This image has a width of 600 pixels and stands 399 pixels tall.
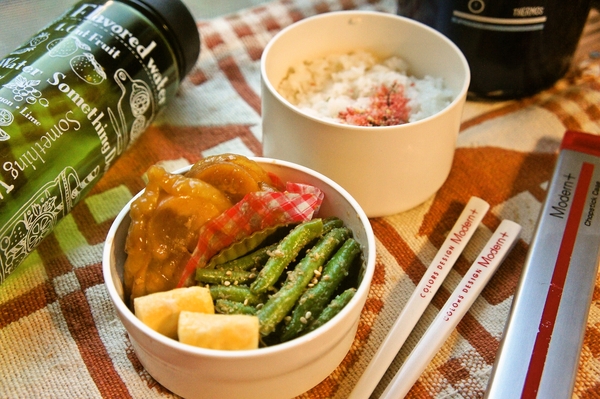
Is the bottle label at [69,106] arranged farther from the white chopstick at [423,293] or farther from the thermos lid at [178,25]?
→ the white chopstick at [423,293]

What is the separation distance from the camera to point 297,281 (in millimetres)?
565

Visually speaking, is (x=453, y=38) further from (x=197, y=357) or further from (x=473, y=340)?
(x=197, y=357)

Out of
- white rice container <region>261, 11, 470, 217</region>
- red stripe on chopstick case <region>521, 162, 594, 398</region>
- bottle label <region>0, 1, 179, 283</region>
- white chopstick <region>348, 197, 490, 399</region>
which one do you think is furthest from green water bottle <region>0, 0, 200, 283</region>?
red stripe on chopstick case <region>521, 162, 594, 398</region>

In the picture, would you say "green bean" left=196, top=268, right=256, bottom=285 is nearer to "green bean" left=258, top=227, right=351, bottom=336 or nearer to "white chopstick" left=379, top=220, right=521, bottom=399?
"green bean" left=258, top=227, right=351, bottom=336

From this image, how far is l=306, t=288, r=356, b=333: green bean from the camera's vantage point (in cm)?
54

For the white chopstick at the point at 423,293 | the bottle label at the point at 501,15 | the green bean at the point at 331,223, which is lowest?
the white chopstick at the point at 423,293

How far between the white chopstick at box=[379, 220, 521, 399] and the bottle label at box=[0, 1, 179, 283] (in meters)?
0.41

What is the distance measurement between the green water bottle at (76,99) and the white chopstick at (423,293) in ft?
1.27

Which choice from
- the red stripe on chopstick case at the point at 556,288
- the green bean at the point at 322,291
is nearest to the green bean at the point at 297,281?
the green bean at the point at 322,291

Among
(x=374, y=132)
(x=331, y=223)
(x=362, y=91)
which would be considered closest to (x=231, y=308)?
(x=331, y=223)

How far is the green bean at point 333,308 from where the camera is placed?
1.76 feet

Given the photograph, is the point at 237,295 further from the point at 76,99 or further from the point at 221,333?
the point at 76,99

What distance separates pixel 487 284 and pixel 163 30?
0.52 m

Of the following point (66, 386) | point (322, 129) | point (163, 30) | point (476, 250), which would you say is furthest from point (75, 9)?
point (476, 250)
